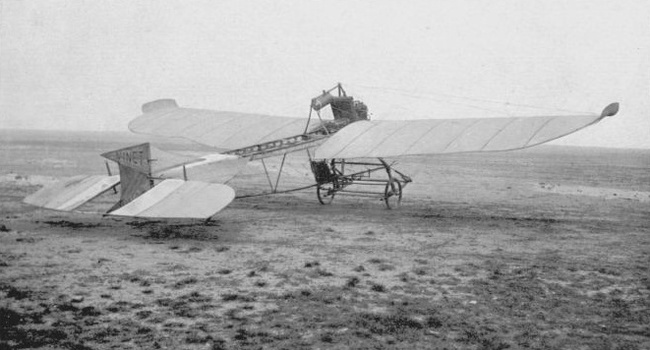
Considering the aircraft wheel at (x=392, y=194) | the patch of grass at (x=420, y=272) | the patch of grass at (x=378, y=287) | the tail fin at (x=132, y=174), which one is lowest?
the patch of grass at (x=378, y=287)

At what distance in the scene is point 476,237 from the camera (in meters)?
10.6

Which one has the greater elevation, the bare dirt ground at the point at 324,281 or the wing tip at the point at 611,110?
the wing tip at the point at 611,110

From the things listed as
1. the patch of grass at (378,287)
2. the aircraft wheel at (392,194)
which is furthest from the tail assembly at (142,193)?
the aircraft wheel at (392,194)

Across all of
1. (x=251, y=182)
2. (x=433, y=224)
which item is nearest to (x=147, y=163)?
(x=433, y=224)

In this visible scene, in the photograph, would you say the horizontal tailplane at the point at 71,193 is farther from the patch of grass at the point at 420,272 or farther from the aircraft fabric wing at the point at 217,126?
the patch of grass at the point at 420,272

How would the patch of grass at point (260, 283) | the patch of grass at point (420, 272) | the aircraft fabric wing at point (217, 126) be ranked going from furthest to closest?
the aircraft fabric wing at point (217, 126) → the patch of grass at point (420, 272) → the patch of grass at point (260, 283)

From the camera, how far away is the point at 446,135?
11797 mm

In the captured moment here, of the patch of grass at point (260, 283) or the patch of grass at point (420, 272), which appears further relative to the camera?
the patch of grass at point (420, 272)

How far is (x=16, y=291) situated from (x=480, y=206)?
12219 mm

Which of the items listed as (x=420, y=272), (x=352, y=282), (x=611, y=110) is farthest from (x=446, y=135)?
(x=352, y=282)

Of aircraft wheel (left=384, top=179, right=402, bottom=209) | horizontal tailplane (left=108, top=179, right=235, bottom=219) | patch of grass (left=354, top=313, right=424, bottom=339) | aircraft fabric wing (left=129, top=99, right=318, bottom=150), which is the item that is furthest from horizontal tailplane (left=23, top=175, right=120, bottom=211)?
aircraft wheel (left=384, top=179, right=402, bottom=209)

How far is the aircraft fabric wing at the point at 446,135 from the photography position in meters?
10.3

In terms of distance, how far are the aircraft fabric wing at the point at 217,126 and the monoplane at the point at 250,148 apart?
0.10 feet

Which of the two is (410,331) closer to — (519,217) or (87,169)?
(519,217)
